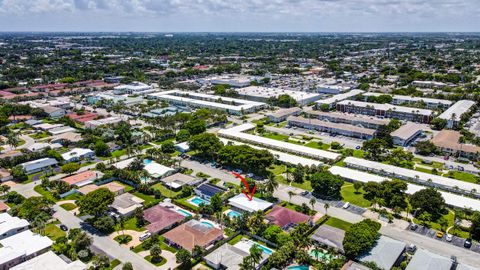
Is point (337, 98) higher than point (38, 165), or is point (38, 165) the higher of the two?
point (337, 98)

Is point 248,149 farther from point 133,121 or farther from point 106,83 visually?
point 106,83

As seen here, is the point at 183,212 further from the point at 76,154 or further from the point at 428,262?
the point at 76,154

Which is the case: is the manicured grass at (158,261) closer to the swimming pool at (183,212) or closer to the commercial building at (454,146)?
the swimming pool at (183,212)

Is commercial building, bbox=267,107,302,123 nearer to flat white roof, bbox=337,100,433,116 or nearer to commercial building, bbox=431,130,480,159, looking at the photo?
flat white roof, bbox=337,100,433,116

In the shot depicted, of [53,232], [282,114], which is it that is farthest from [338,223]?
[282,114]

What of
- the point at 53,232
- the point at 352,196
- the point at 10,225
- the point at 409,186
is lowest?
the point at 53,232

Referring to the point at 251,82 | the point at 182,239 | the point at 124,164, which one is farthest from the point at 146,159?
the point at 251,82

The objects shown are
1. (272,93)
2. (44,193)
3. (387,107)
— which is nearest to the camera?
(44,193)
